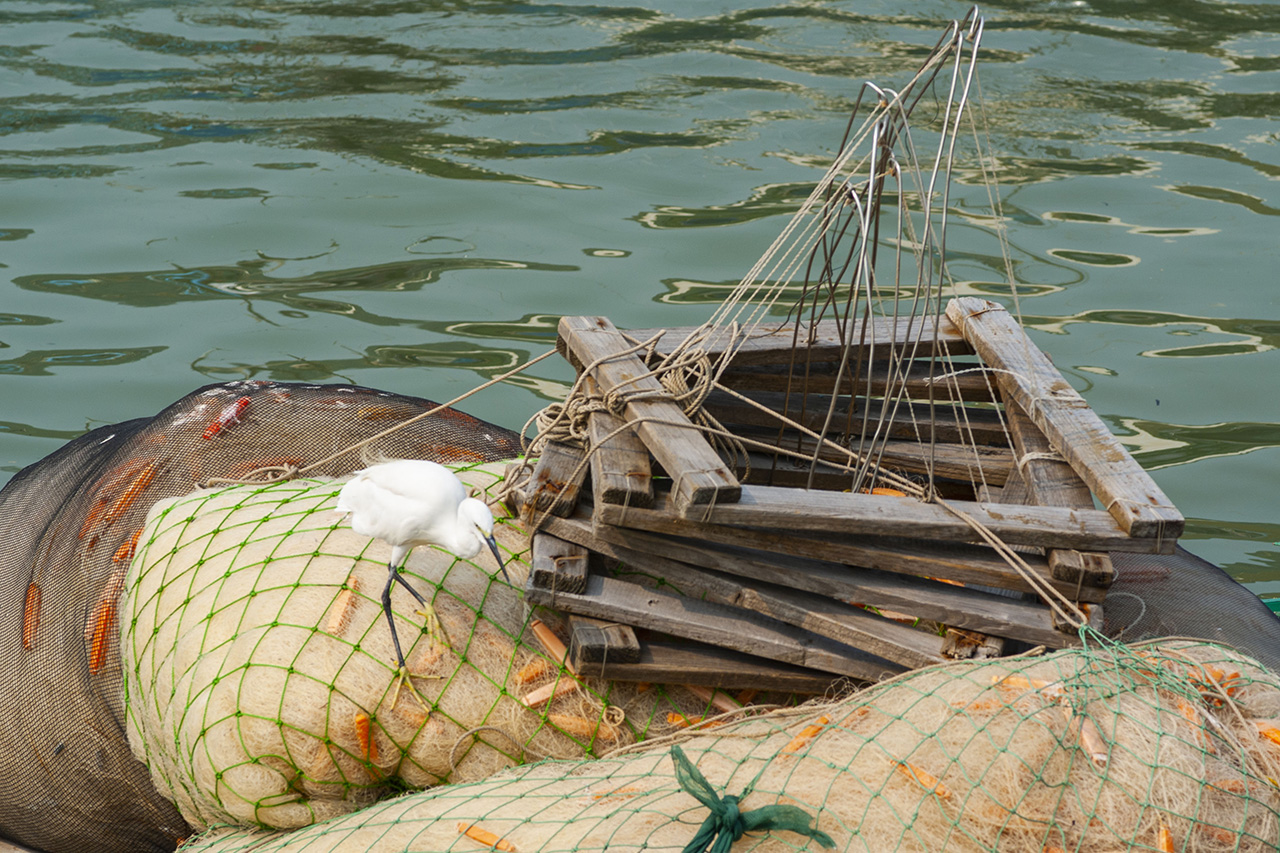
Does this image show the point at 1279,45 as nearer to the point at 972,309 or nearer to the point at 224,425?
the point at 972,309

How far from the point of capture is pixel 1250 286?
18.4 ft

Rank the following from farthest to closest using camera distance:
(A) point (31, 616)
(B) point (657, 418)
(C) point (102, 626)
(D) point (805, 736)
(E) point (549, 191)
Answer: (E) point (549, 191) → (A) point (31, 616) → (C) point (102, 626) → (B) point (657, 418) → (D) point (805, 736)

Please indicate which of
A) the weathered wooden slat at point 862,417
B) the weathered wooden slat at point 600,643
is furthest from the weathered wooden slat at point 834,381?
the weathered wooden slat at point 600,643

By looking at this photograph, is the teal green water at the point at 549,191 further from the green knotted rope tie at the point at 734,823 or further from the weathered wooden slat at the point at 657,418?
the green knotted rope tie at the point at 734,823

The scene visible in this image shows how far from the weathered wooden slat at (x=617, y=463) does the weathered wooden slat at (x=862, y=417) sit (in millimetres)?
477

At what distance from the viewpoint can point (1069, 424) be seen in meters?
2.58

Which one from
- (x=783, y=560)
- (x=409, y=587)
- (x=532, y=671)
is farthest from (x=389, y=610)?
(x=783, y=560)

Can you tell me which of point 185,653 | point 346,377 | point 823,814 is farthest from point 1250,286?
point 185,653

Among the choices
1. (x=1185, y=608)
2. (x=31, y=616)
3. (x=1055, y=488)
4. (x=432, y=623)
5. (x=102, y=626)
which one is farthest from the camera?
(x=31, y=616)

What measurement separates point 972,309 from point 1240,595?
1.00 m

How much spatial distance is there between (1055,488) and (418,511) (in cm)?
139

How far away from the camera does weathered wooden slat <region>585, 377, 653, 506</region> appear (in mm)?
2166

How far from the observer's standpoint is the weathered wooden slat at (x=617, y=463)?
7.11ft

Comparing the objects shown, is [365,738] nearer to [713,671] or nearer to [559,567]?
[559,567]
